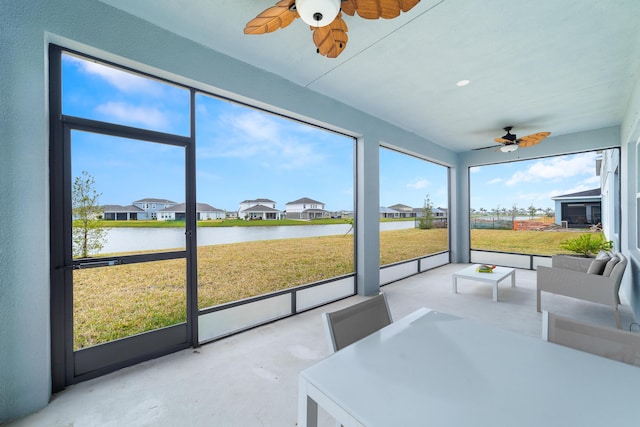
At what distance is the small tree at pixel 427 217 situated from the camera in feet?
20.4

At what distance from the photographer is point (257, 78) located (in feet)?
9.42

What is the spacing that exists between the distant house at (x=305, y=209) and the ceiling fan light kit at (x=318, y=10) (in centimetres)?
229

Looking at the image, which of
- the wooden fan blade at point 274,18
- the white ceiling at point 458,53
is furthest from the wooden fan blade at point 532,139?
the wooden fan blade at point 274,18

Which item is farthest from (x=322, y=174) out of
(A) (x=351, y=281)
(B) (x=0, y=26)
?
(B) (x=0, y=26)

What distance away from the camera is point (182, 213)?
2541 millimetres

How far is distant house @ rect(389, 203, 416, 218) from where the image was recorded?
5.35 m

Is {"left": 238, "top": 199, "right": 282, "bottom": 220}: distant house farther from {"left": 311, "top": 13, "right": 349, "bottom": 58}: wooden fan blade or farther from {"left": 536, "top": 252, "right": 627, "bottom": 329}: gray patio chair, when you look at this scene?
{"left": 536, "top": 252, "right": 627, "bottom": 329}: gray patio chair

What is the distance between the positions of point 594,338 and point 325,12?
2.15 metres

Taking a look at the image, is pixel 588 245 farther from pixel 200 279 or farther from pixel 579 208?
pixel 200 279

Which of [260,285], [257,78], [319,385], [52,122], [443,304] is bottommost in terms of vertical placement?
[443,304]

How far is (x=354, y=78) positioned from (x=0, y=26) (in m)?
2.88

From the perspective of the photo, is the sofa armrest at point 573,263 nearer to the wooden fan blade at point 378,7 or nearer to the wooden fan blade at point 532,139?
the wooden fan blade at point 532,139

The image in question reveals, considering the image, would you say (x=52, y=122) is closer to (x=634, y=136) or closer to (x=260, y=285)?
(x=260, y=285)

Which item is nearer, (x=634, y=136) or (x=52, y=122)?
(x=52, y=122)
